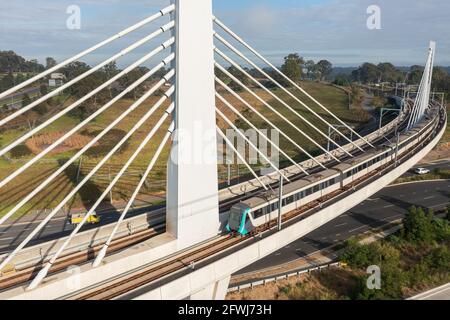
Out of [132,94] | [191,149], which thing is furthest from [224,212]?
[132,94]

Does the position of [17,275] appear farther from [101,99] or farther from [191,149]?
[101,99]

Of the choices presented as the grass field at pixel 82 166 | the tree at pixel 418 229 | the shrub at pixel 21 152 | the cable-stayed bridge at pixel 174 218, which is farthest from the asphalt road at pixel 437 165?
the shrub at pixel 21 152

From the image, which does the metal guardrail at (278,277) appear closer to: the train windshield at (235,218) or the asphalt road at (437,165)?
the train windshield at (235,218)

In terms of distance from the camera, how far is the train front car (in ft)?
68.2

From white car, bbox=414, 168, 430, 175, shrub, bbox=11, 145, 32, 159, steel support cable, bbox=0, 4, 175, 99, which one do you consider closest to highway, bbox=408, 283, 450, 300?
→ steel support cable, bbox=0, 4, 175, 99

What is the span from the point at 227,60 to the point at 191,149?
5.84m

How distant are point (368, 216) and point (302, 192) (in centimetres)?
1775

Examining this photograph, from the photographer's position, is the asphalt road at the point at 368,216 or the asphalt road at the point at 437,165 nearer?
the asphalt road at the point at 368,216

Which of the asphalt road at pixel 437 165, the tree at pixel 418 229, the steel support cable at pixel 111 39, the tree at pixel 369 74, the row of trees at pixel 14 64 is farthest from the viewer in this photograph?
the tree at pixel 369 74

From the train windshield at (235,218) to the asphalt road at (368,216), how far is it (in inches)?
379

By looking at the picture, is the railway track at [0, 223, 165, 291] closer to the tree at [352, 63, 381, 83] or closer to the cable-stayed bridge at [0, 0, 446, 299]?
the cable-stayed bridge at [0, 0, 446, 299]

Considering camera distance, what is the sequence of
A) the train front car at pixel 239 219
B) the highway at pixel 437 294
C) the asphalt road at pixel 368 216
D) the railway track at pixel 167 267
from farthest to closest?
1. the asphalt road at pixel 368 216
2. the highway at pixel 437 294
3. the train front car at pixel 239 219
4. the railway track at pixel 167 267

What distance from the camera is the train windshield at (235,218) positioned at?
828 inches

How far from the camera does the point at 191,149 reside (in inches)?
746
